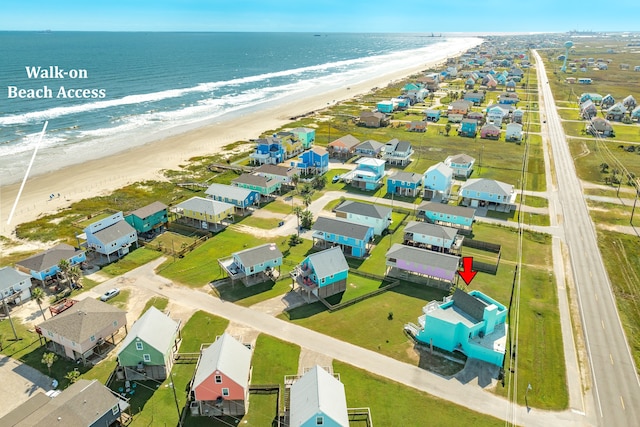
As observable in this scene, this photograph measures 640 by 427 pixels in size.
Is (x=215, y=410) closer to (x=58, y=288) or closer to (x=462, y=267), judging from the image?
(x=58, y=288)

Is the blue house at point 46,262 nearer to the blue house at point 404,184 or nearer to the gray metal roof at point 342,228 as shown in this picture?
the gray metal roof at point 342,228

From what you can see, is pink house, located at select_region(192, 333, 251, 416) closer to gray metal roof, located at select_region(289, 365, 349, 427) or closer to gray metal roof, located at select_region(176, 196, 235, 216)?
gray metal roof, located at select_region(289, 365, 349, 427)

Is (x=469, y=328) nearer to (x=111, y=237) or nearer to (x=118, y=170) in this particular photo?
(x=111, y=237)

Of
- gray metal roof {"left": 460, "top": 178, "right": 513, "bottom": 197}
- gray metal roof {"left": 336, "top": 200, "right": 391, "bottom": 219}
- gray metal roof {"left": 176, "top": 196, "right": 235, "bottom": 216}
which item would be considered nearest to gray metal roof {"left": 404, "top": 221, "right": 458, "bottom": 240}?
gray metal roof {"left": 336, "top": 200, "right": 391, "bottom": 219}

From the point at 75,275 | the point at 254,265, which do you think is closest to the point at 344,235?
the point at 254,265

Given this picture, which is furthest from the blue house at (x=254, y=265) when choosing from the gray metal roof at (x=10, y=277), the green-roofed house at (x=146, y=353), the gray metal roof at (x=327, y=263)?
the gray metal roof at (x=10, y=277)
